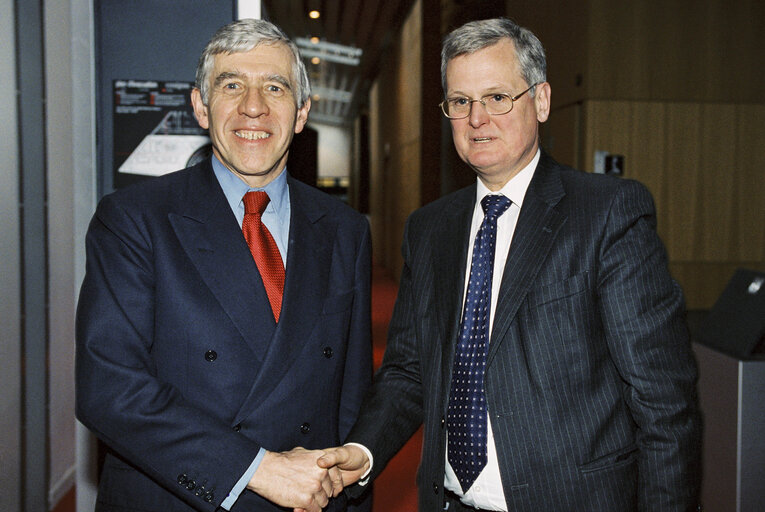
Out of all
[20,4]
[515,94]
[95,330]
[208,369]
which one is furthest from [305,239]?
[20,4]

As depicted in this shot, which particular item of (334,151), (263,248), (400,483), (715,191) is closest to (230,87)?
(263,248)

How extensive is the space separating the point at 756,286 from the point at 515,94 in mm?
1763

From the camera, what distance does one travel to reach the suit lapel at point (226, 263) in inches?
59.1

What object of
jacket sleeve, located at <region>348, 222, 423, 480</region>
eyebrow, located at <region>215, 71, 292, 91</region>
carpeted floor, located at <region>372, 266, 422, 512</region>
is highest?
eyebrow, located at <region>215, 71, 292, 91</region>

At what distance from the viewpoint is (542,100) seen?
5.53 ft

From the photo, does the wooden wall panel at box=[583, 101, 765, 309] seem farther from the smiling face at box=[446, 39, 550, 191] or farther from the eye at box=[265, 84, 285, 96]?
the eye at box=[265, 84, 285, 96]

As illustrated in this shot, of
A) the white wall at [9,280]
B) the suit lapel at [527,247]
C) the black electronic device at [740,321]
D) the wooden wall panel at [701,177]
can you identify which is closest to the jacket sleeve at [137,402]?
the suit lapel at [527,247]

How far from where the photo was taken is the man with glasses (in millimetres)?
1414

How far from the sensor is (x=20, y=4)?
2.51 meters

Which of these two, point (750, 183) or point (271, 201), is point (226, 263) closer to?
point (271, 201)

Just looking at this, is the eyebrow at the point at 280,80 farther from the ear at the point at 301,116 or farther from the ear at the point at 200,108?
the ear at the point at 200,108

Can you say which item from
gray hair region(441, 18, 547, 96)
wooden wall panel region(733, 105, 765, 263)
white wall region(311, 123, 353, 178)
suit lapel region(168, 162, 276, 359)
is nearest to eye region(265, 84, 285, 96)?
suit lapel region(168, 162, 276, 359)

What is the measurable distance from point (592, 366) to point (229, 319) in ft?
2.87

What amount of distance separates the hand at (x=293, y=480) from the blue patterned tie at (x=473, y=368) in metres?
0.34
